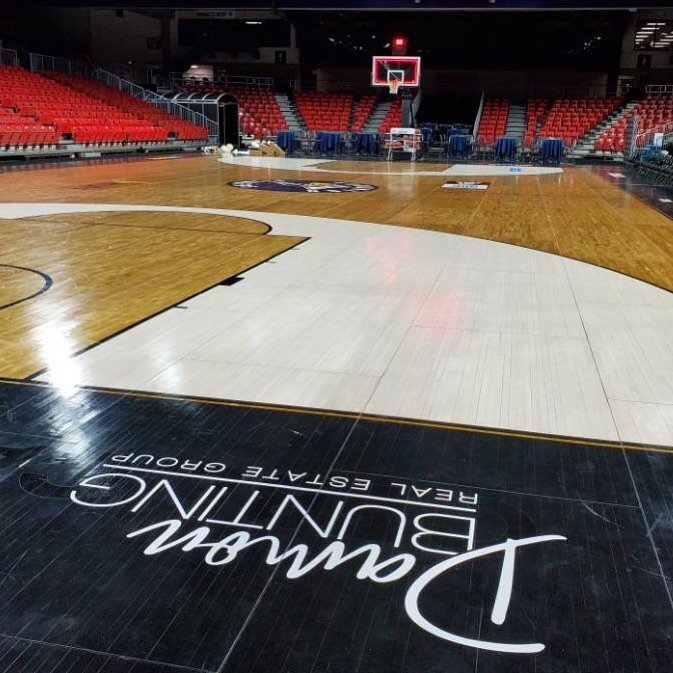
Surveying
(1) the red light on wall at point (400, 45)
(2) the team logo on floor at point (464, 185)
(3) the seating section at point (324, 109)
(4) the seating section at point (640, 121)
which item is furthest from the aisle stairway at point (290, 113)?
(2) the team logo on floor at point (464, 185)

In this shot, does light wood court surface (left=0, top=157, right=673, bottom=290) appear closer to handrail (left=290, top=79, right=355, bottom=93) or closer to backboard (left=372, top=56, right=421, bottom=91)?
backboard (left=372, top=56, right=421, bottom=91)

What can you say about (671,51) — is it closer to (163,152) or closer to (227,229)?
(163,152)

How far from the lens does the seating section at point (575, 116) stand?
95.2 ft

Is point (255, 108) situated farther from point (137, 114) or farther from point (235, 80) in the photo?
point (137, 114)

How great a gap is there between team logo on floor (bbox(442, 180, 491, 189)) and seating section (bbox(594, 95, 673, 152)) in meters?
11.3

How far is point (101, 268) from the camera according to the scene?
6512mm

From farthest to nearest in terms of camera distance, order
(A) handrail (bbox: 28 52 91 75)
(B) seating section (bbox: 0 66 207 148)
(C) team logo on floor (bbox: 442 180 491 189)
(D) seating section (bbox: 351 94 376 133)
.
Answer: (D) seating section (bbox: 351 94 376 133) → (A) handrail (bbox: 28 52 91 75) → (B) seating section (bbox: 0 66 207 148) → (C) team logo on floor (bbox: 442 180 491 189)

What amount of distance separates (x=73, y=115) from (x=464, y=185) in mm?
14007

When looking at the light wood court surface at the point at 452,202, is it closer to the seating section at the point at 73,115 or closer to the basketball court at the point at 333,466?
the basketball court at the point at 333,466

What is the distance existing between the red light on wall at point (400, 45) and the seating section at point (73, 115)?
9.23 metres

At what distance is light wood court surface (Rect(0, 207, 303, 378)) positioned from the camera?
4492 mm

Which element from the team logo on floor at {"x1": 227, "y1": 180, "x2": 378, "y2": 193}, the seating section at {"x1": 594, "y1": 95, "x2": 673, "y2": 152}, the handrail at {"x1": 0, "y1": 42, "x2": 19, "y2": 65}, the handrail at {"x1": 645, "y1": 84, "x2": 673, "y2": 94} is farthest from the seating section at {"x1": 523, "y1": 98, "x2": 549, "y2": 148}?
the handrail at {"x1": 0, "y1": 42, "x2": 19, "y2": 65}

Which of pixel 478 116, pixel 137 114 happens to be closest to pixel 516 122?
pixel 478 116

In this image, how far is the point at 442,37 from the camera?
111 ft
